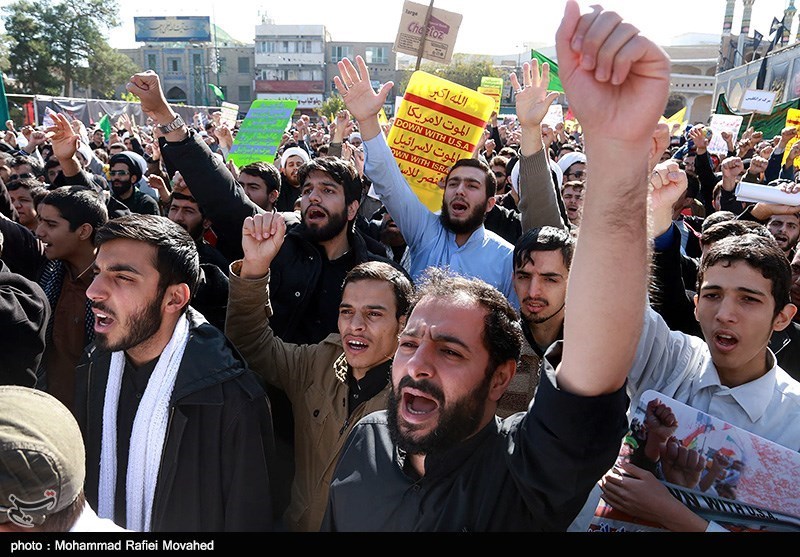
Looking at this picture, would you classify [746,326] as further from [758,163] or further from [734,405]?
[758,163]

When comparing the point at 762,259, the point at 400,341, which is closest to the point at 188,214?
the point at 400,341

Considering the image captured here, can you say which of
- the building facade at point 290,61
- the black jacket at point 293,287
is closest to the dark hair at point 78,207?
the black jacket at point 293,287

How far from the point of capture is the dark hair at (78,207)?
3287 millimetres

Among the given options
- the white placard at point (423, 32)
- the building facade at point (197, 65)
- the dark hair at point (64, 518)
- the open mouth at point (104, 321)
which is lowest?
the building facade at point (197, 65)

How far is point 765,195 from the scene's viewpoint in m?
3.53

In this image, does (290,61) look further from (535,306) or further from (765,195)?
(535,306)

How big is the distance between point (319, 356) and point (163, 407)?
609 mm

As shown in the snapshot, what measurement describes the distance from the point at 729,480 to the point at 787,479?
0.40ft

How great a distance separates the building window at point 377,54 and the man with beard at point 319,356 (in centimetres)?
7417

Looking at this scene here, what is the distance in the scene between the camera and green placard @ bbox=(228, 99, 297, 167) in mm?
6922

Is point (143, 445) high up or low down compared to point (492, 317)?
down

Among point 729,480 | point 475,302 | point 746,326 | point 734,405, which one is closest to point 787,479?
point 729,480

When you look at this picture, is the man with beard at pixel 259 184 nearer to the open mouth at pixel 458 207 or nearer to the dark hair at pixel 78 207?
the dark hair at pixel 78 207

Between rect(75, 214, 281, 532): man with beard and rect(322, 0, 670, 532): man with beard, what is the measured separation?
0.48 meters
